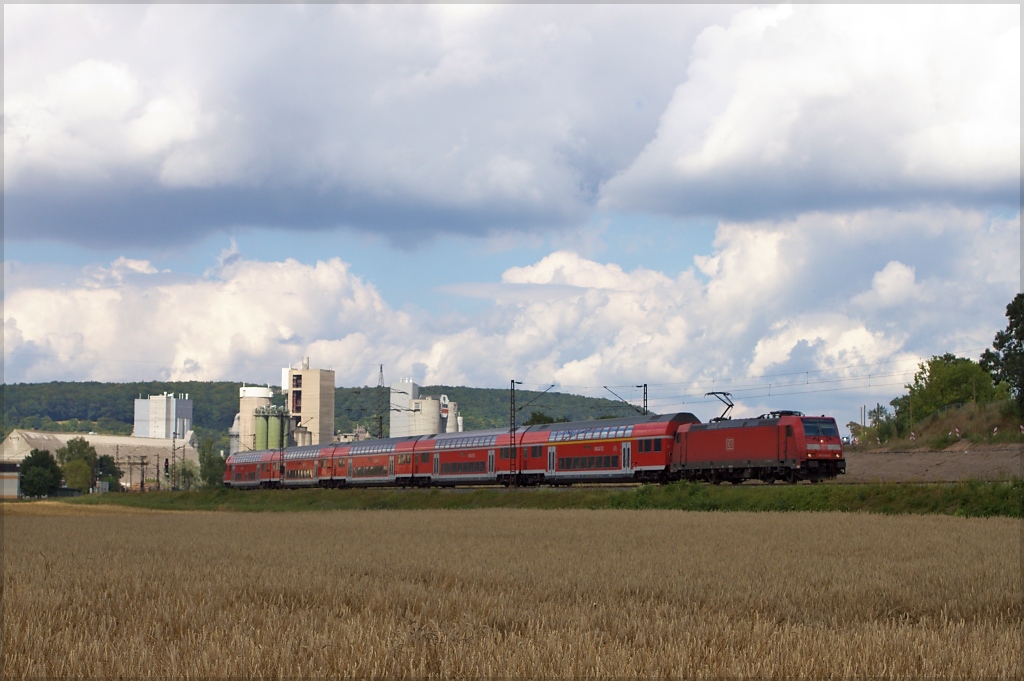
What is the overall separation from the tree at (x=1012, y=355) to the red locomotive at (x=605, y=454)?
104 ft

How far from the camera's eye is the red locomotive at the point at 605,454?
5409 centimetres

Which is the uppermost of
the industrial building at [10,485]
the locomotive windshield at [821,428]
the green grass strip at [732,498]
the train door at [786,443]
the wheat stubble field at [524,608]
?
the locomotive windshield at [821,428]

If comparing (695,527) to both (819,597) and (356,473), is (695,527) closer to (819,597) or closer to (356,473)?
(819,597)

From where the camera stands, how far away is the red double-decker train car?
5409cm

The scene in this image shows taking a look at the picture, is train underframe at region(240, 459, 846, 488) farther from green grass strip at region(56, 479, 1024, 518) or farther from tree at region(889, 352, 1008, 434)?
tree at region(889, 352, 1008, 434)

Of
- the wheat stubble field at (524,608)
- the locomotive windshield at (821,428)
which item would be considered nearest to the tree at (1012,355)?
the locomotive windshield at (821,428)

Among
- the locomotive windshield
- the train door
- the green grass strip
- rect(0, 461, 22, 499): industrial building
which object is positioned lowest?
rect(0, 461, 22, 499): industrial building

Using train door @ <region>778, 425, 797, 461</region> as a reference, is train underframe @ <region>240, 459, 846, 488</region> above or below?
below

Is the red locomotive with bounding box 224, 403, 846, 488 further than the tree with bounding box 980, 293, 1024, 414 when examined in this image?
No

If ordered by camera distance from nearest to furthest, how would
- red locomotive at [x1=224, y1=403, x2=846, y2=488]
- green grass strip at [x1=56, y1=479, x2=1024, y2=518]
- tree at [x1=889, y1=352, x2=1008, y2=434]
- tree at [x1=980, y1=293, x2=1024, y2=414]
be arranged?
1. green grass strip at [x1=56, y1=479, x2=1024, y2=518]
2. red locomotive at [x1=224, y1=403, x2=846, y2=488]
3. tree at [x1=980, y1=293, x2=1024, y2=414]
4. tree at [x1=889, y1=352, x2=1008, y2=434]

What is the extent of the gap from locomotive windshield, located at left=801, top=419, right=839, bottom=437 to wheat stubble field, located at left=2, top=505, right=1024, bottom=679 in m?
24.8

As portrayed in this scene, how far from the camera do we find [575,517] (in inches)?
1752

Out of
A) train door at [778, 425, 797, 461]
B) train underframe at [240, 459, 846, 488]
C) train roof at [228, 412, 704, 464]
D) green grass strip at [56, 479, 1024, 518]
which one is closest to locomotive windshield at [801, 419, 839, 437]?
train door at [778, 425, 797, 461]

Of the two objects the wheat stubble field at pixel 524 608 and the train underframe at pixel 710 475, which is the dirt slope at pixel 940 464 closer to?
the train underframe at pixel 710 475
